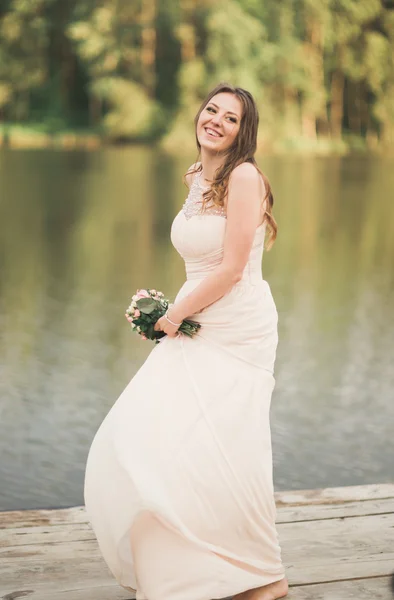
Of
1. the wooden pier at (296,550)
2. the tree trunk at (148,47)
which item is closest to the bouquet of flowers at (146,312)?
the wooden pier at (296,550)

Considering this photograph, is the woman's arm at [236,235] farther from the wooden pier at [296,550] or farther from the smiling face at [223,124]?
the wooden pier at [296,550]

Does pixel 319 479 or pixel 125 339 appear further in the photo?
pixel 125 339

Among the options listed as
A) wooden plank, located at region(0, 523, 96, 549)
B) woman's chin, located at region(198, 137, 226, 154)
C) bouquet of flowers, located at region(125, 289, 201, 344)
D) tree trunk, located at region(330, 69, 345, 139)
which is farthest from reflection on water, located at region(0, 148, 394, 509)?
tree trunk, located at region(330, 69, 345, 139)

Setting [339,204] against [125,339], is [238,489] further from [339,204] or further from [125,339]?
[339,204]

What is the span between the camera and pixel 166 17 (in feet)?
135

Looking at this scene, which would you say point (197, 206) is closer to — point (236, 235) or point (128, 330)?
point (236, 235)

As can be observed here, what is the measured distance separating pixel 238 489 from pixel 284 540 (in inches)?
23.3

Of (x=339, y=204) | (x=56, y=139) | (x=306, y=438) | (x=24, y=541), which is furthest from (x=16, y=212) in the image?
(x=56, y=139)

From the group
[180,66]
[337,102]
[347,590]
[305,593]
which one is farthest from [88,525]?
[337,102]

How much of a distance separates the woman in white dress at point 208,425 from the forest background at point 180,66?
36.2 metres

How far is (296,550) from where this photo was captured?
10.2ft

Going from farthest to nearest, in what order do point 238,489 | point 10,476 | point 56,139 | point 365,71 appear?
1. point 365,71
2. point 56,139
3. point 10,476
4. point 238,489

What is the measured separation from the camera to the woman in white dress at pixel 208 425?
261cm

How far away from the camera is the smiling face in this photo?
2777 millimetres
